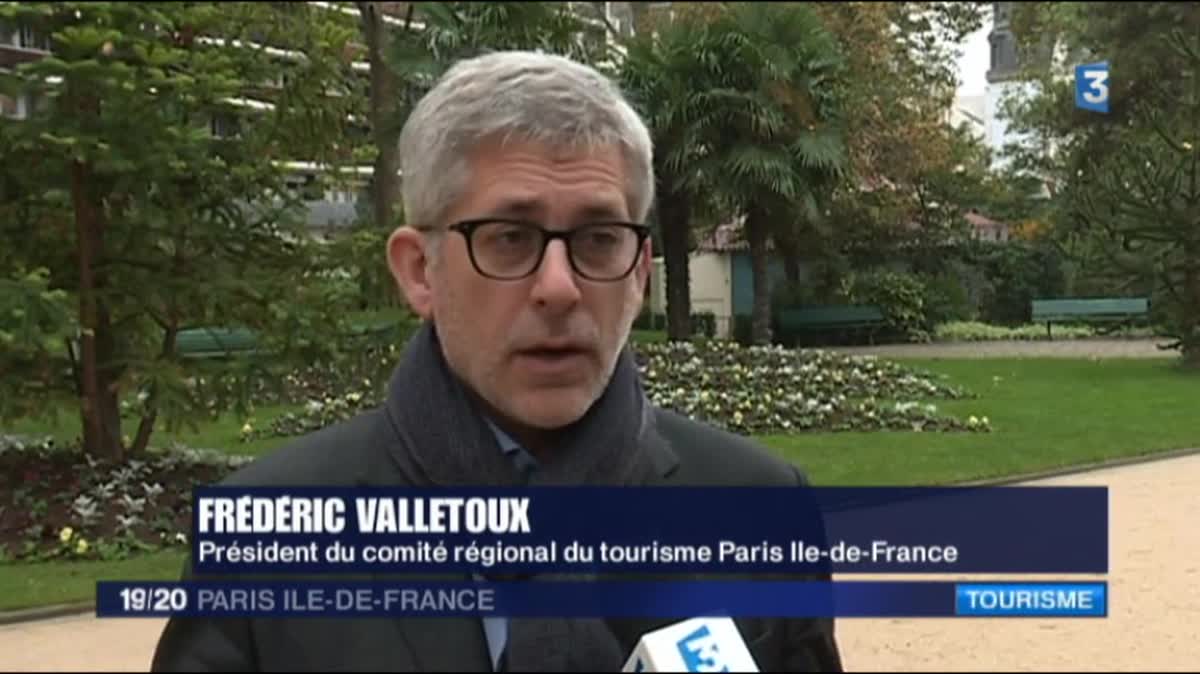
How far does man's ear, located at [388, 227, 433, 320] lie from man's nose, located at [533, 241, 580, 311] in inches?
4.9

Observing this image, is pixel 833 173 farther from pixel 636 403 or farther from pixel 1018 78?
pixel 1018 78

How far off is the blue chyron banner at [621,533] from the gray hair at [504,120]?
245mm

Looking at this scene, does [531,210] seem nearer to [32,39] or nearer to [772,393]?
[32,39]

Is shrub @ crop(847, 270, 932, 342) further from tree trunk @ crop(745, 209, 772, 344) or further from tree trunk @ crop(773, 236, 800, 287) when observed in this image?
tree trunk @ crop(745, 209, 772, 344)

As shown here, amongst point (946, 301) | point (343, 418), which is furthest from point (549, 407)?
point (946, 301)

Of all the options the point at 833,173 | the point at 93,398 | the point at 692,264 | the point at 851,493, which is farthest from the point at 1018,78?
the point at 851,493

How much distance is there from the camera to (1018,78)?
107ft

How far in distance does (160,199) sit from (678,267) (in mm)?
10257

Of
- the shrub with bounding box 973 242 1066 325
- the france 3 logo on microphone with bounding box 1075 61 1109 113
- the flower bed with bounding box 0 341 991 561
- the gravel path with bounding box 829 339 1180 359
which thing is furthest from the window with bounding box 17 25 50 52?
the shrub with bounding box 973 242 1066 325

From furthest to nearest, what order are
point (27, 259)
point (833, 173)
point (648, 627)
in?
point (833, 173) < point (27, 259) < point (648, 627)

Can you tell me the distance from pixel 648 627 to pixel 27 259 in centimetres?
704

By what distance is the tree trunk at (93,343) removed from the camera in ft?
23.1

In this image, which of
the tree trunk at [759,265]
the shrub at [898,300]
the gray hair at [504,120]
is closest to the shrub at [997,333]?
the shrub at [898,300]

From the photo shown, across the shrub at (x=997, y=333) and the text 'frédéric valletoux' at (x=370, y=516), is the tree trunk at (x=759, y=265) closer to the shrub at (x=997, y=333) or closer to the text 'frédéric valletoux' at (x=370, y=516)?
the shrub at (x=997, y=333)
